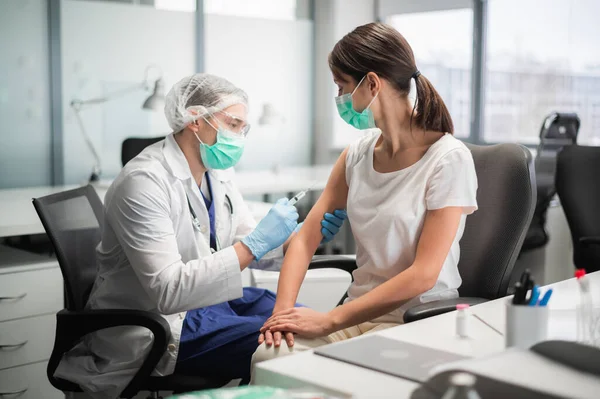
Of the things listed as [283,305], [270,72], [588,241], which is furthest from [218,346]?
[270,72]

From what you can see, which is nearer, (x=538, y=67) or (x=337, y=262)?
(x=337, y=262)

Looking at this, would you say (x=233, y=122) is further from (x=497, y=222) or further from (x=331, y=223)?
(x=497, y=222)

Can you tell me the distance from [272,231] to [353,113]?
0.38 metres

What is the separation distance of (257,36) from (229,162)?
4118mm

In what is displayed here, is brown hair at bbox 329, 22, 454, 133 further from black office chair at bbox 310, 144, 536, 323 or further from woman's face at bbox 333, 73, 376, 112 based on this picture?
black office chair at bbox 310, 144, 536, 323

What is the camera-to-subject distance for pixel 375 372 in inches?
40.9

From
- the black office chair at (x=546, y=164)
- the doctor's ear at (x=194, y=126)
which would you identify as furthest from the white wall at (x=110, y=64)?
the doctor's ear at (x=194, y=126)

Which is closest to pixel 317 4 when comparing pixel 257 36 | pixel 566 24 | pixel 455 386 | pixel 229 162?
pixel 257 36

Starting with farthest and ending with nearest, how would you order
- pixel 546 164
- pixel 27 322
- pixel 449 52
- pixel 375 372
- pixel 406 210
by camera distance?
pixel 449 52, pixel 546 164, pixel 27 322, pixel 406 210, pixel 375 372

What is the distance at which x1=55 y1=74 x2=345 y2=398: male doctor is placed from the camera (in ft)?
5.80

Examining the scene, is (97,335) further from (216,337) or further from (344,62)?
(344,62)

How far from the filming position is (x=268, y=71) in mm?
6066

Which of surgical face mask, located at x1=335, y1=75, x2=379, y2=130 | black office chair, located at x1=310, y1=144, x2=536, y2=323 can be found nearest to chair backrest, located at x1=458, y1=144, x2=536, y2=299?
black office chair, located at x1=310, y1=144, x2=536, y2=323

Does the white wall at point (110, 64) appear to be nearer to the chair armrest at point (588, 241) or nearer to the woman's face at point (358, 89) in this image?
the chair armrest at point (588, 241)
